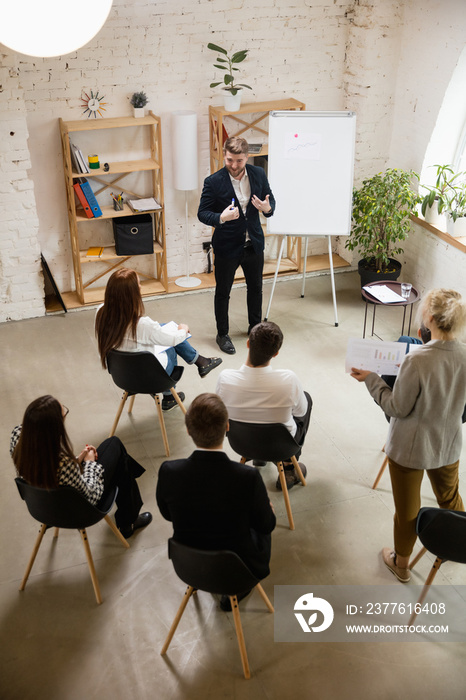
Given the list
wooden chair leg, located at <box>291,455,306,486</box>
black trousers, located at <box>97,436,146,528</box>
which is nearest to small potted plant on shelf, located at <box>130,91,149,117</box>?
black trousers, located at <box>97,436,146,528</box>

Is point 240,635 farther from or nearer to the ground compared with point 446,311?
nearer to the ground

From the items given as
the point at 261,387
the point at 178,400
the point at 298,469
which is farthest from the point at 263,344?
the point at 178,400

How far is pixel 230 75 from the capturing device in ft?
19.5

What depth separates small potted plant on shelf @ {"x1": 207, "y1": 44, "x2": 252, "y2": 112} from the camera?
586cm

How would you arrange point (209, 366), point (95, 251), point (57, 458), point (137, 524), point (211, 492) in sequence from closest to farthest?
point (211, 492)
point (57, 458)
point (137, 524)
point (209, 366)
point (95, 251)

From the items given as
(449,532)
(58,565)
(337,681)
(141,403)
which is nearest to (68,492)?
(58,565)

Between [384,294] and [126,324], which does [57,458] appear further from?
[384,294]

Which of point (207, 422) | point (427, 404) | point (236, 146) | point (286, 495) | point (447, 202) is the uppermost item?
point (236, 146)

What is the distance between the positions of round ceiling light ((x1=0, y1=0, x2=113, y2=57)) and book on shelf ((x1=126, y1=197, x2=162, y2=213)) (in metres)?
4.56

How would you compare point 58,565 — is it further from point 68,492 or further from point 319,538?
point 319,538

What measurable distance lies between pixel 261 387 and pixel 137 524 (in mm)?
1141

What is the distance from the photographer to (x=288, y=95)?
6516 mm

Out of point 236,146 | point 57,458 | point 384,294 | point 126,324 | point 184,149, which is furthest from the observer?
point 184,149

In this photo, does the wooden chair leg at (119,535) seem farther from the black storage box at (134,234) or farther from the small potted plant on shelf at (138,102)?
the small potted plant on shelf at (138,102)
